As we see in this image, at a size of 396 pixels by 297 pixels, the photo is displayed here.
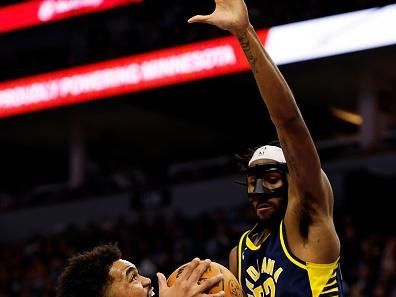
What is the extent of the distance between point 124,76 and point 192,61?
1.33 meters

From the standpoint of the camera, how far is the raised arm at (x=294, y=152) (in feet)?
12.3

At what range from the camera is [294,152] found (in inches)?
149

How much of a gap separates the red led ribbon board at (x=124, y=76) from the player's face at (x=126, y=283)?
29.7 ft

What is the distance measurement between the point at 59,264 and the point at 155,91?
2897mm

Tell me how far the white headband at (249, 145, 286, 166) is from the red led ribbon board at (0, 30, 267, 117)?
873 cm

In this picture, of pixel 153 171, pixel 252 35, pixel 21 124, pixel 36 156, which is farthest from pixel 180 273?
pixel 36 156

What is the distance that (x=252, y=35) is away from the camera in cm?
380

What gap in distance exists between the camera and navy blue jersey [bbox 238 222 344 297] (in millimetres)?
3918

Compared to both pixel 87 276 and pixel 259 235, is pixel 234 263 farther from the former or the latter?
pixel 87 276

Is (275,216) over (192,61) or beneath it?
beneath

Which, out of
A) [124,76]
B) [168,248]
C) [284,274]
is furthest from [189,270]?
[124,76]

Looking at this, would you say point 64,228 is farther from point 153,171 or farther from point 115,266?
point 115,266

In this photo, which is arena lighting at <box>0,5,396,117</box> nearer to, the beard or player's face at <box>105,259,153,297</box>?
the beard

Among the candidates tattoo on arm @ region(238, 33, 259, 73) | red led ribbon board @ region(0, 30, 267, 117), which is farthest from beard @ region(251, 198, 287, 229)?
red led ribbon board @ region(0, 30, 267, 117)
